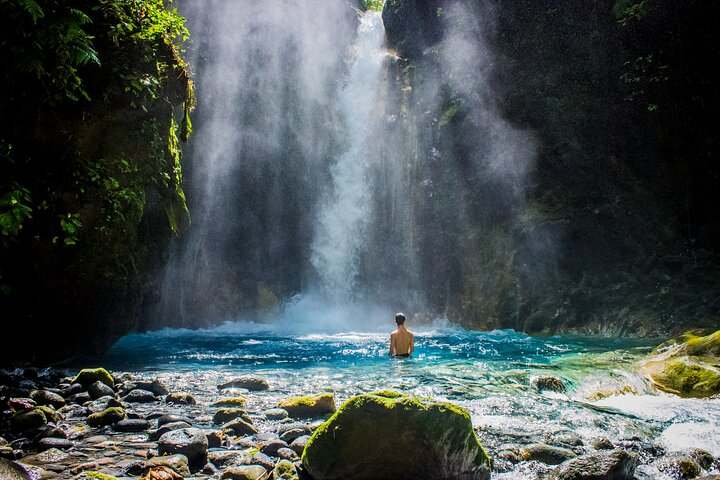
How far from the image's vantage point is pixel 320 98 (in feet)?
106

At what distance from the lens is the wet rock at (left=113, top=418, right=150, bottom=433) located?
5.60 meters

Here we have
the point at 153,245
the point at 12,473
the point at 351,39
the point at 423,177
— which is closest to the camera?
the point at 12,473

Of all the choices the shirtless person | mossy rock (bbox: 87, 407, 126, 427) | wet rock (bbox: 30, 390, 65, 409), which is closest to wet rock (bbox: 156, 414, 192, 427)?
mossy rock (bbox: 87, 407, 126, 427)

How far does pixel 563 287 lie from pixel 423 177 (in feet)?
34.2

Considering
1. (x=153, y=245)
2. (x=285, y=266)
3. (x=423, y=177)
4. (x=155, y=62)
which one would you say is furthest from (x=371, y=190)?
(x=155, y=62)

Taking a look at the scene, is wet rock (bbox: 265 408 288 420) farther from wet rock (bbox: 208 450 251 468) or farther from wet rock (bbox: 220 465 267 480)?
wet rock (bbox: 220 465 267 480)

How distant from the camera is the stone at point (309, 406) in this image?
6.69m

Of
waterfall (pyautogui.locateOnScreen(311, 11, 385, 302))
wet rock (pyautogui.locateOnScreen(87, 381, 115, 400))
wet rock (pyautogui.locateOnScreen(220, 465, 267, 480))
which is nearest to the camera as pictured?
wet rock (pyautogui.locateOnScreen(220, 465, 267, 480))

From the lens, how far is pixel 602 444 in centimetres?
535

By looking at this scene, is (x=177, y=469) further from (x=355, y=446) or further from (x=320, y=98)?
(x=320, y=98)

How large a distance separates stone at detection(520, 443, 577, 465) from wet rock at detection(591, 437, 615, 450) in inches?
18.0

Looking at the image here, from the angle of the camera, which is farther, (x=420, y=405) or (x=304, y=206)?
(x=304, y=206)

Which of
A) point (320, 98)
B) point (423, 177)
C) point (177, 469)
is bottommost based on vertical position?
point (177, 469)

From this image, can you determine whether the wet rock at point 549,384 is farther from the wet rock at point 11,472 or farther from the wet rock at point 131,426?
the wet rock at point 11,472
